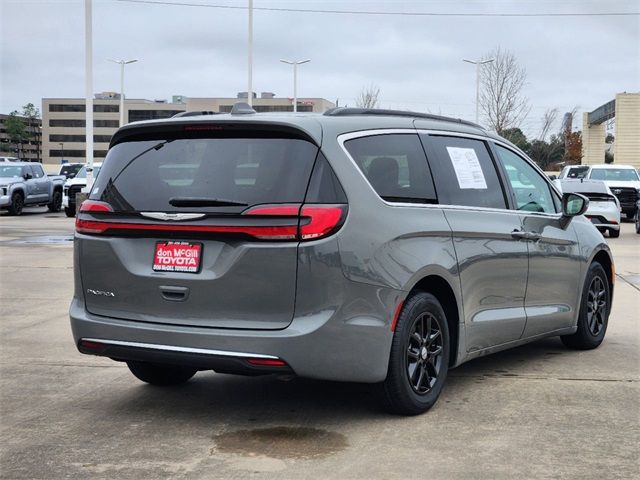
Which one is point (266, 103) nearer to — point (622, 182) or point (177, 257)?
point (622, 182)

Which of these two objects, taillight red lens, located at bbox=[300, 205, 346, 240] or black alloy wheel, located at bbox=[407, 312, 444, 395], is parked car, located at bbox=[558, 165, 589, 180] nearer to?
black alloy wheel, located at bbox=[407, 312, 444, 395]

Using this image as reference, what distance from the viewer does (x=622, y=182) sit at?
1166 inches

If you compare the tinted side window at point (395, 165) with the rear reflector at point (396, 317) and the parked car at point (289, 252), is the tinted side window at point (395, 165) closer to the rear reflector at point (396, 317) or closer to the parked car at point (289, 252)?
the parked car at point (289, 252)

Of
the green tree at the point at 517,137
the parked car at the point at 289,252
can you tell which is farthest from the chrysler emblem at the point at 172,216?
the green tree at the point at 517,137

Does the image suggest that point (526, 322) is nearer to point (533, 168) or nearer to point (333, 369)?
point (533, 168)

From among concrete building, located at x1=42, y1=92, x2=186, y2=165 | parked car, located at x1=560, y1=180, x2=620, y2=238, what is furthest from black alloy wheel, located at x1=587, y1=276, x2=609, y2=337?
concrete building, located at x1=42, y1=92, x2=186, y2=165

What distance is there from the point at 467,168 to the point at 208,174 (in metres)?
1.89

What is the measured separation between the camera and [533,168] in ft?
23.1

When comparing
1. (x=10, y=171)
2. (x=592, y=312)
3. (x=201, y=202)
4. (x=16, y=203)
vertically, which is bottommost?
(x=592, y=312)

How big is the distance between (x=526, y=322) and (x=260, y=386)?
6.17 ft

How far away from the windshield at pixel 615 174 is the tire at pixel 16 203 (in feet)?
61.2

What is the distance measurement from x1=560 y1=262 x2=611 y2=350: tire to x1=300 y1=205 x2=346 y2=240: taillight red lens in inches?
129

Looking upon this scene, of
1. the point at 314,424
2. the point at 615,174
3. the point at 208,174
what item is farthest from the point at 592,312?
the point at 615,174

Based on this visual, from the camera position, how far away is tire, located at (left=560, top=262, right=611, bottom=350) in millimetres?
7387
